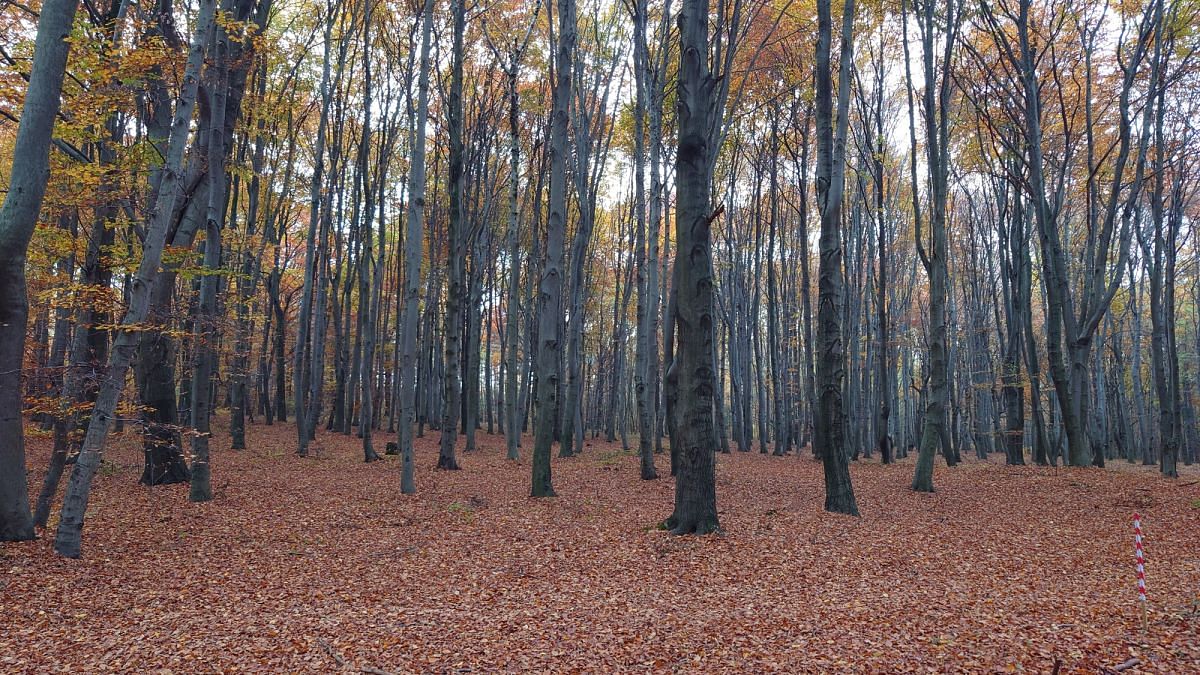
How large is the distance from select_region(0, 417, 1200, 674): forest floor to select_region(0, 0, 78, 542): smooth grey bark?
72 centimetres

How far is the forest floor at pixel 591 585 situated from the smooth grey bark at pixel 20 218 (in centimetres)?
72

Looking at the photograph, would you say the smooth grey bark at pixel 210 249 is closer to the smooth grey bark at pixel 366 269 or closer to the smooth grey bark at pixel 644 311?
the smooth grey bark at pixel 366 269

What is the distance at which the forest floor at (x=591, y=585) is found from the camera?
3.90 m

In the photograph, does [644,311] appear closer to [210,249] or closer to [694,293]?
[694,293]

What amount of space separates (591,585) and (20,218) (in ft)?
21.4

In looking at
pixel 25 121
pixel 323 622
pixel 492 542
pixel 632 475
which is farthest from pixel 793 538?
pixel 25 121

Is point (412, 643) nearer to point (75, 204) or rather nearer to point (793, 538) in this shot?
point (793, 538)

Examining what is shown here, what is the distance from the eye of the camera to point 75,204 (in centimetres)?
809

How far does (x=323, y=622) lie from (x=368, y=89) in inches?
526

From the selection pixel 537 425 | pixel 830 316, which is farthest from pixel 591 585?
pixel 830 316

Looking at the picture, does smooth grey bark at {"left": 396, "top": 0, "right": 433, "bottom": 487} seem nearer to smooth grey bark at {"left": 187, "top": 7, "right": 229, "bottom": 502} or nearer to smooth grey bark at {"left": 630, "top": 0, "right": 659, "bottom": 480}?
smooth grey bark at {"left": 187, "top": 7, "right": 229, "bottom": 502}

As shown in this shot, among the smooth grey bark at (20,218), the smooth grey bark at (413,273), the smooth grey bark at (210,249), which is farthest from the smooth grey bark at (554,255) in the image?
the smooth grey bark at (20,218)

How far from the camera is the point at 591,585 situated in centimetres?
550

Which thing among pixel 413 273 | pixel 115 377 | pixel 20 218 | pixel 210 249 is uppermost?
pixel 210 249
